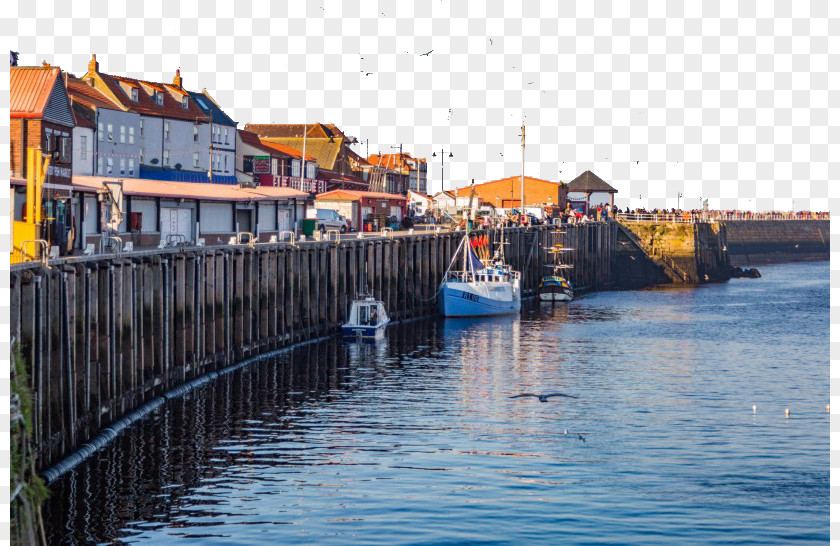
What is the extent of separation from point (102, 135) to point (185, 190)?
2250 cm

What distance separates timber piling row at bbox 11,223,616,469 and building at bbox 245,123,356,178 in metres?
61.3

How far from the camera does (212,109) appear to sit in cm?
11962

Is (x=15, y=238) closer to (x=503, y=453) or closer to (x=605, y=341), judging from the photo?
(x=503, y=453)

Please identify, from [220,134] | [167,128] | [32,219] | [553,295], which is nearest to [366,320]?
[32,219]

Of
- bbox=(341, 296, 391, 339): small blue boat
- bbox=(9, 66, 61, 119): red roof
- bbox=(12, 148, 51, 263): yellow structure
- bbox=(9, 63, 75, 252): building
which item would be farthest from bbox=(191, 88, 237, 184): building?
bbox=(12, 148, 51, 263): yellow structure

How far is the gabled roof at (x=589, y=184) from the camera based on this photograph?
638 feet

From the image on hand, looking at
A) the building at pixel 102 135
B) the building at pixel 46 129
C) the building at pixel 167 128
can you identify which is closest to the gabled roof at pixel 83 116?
the building at pixel 102 135

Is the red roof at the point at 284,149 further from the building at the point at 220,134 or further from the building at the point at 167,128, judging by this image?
the building at the point at 167,128

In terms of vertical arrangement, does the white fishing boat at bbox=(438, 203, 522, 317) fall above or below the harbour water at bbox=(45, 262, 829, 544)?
above

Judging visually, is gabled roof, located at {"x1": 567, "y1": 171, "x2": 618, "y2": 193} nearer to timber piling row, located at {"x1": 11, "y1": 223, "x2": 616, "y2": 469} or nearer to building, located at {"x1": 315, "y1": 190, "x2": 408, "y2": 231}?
building, located at {"x1": 315, "y1": 190, "x2": 408, "y2": 231}

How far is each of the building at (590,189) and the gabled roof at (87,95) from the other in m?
108

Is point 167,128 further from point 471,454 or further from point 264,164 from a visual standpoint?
point 471,454

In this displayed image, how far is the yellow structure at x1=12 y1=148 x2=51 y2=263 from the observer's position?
4028 cm

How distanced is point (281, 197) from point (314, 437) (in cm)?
4583
